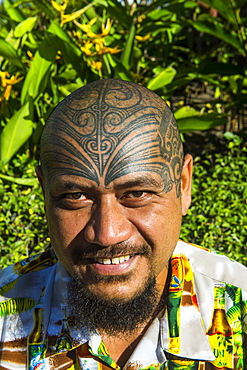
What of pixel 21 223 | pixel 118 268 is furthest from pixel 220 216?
pixel 118 268

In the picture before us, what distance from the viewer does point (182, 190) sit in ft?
6.38

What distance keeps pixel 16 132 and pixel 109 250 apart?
2131mm

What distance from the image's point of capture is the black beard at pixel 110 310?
5.67 ft

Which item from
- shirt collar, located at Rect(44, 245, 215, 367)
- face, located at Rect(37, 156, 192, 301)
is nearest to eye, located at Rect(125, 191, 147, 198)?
face, located at Rect(37, 156, 192, 301)

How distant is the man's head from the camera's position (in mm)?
1649

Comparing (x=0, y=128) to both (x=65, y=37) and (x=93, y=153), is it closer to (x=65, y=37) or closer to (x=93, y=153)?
→ (x=65, y=37)

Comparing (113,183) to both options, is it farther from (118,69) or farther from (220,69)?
(220,69)

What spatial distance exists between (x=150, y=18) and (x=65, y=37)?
0.87 m

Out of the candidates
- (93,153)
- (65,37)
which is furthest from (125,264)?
(65,37)

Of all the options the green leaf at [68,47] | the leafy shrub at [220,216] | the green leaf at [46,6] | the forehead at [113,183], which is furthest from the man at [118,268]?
the green leaf at [46,6]

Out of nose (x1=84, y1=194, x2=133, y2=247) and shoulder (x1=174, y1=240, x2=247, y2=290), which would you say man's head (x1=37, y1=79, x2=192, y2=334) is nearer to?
nose (x1=84, y1=194, x2=133, y2=247)

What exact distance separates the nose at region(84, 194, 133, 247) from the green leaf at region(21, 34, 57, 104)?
2179 mm

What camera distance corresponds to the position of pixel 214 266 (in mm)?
2020

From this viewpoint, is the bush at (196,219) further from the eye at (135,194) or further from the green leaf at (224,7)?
the eye at (135,194)
